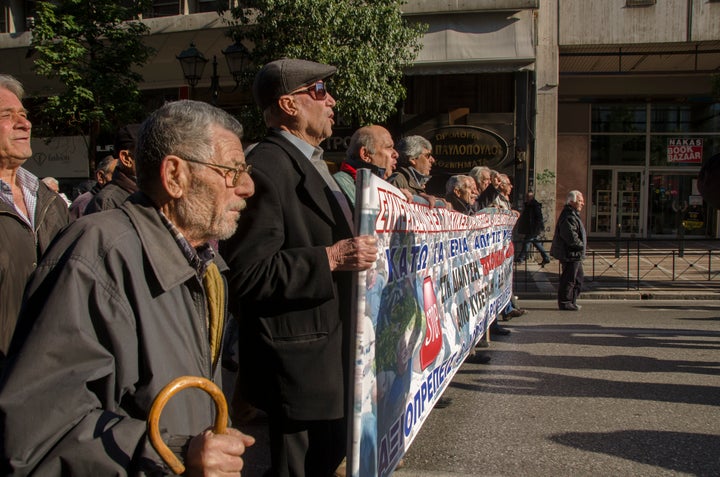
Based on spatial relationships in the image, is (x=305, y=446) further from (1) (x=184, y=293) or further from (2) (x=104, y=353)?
(2) (x=104, y=353)

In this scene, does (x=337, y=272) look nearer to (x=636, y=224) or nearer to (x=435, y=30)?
(x=435, y=30)

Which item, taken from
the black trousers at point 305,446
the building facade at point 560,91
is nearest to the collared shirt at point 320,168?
the black trousers at point 305,446

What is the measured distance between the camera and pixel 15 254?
2479 millimetres

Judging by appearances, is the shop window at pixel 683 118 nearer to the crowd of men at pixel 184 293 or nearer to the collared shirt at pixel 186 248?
the crowd of men at pixel 184 293

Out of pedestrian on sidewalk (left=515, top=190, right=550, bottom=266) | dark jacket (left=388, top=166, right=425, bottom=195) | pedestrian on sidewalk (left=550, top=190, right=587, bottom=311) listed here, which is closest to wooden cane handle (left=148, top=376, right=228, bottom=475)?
dark jacket (left=388, top=166, right=425, bottom=195)

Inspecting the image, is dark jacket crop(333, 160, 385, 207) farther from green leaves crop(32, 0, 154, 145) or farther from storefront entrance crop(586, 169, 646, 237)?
storefront entrance crop(586, 169, 646, 237)

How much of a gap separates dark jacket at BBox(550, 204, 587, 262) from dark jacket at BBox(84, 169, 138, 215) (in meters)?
7.19

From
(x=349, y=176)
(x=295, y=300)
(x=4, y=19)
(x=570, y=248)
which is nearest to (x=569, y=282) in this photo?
(x=570, y=248)

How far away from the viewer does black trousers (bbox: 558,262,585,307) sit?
31.7 ft

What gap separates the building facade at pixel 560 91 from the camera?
16.3 metres

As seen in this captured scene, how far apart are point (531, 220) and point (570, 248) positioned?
5.44m

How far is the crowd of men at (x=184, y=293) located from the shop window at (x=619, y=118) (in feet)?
64.6

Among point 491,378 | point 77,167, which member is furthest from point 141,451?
point 77,167

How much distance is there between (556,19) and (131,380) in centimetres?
1732
